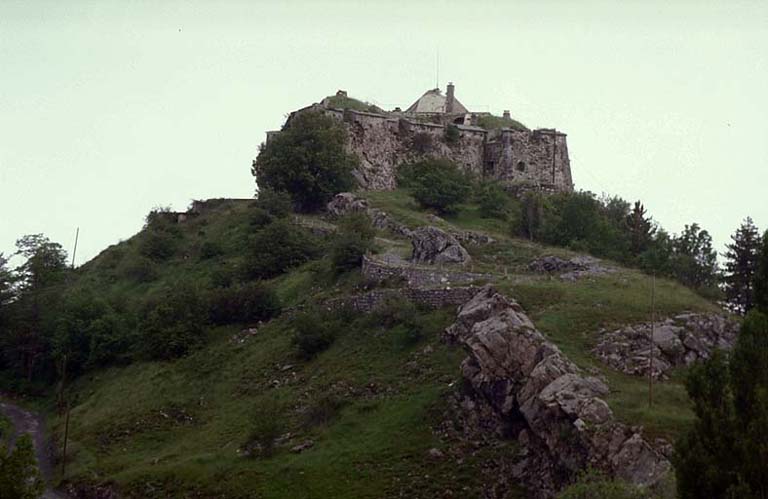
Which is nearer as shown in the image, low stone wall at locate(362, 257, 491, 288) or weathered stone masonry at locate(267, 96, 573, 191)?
low stone wall at locate(362, 257, 491, 288)

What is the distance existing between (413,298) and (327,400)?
7131 mm

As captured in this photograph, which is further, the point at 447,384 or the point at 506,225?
the point at 506,225

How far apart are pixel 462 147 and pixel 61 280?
92.3 ft

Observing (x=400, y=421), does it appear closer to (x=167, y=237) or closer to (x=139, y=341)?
(x=139, y=341)

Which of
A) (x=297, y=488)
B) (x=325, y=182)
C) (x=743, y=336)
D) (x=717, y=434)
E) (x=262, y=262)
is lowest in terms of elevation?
(x=297, y=488)

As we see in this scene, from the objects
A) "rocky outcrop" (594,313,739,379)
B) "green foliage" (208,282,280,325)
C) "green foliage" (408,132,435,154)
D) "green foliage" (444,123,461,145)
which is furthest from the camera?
"green foliage" (444,123,461,145)

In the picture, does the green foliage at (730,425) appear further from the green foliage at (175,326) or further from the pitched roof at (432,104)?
the pitched roof at (432,104)

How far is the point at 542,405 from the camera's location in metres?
35.5

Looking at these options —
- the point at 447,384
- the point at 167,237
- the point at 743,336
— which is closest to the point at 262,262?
the point at 167,237

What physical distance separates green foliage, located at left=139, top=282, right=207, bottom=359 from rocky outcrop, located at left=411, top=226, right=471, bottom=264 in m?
10.5

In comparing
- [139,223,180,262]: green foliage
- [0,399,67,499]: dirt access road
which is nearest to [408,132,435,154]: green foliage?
[139,223,180,262]: green foliage

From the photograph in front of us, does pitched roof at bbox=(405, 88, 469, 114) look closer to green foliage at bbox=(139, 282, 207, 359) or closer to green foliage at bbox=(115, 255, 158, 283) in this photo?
green foliage at bbox=(115, 255, 158, 283)

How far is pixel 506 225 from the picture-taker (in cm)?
6806

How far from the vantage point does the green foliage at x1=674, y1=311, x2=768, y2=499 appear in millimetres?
26797
